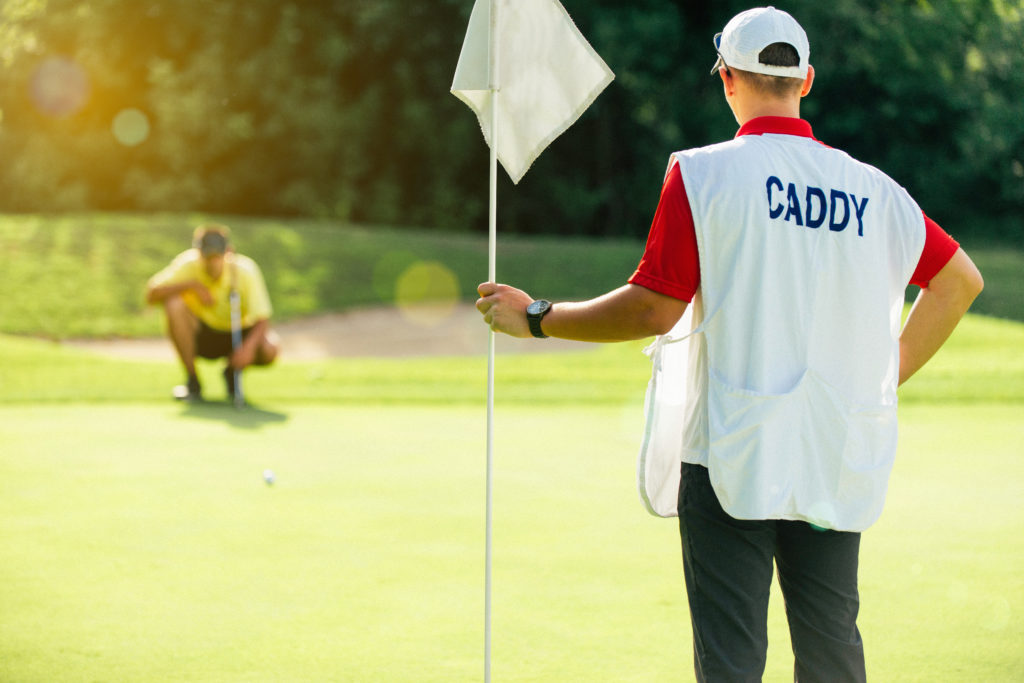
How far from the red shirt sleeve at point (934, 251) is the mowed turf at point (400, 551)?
123 centimetres

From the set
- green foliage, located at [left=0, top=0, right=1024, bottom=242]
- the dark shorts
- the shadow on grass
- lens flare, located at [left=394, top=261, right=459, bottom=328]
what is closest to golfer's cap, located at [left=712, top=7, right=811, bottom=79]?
the shadow on grass

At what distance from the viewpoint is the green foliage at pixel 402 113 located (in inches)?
1102

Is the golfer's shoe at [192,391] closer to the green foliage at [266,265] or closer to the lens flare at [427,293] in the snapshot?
the green foliage at [266,265]

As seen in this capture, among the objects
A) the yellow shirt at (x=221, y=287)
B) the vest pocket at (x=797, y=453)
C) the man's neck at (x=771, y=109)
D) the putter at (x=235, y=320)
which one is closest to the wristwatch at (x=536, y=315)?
the vest pocket at (x=797, y=453)

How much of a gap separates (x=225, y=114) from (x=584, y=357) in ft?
60.0

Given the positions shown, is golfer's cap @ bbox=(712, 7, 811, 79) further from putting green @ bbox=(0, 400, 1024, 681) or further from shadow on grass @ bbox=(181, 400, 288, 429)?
shadow on grass @ bbox=(181, 400, 288, 429)

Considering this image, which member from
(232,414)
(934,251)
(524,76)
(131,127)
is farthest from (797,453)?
(131,127)

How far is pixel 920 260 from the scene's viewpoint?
105 inches

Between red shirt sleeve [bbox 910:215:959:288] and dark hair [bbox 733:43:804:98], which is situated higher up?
dark hair [bbox 733:43:804:98]

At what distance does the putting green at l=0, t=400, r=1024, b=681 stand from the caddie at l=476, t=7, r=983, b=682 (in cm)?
82

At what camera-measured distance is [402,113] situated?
30.1 metres

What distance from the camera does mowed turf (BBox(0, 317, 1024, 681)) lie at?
336 cm

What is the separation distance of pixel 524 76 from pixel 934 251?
1167 millimetres

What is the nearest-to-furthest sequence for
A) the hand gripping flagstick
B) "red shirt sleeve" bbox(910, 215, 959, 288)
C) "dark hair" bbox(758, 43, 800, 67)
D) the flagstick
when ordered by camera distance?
1. "dark hair" bbox(758, 43, 800, 67)
2. "red shirt sleeve" bbox(910, 215, 959, 288)
3. the flagstick
4. the hand gripping flagstick
